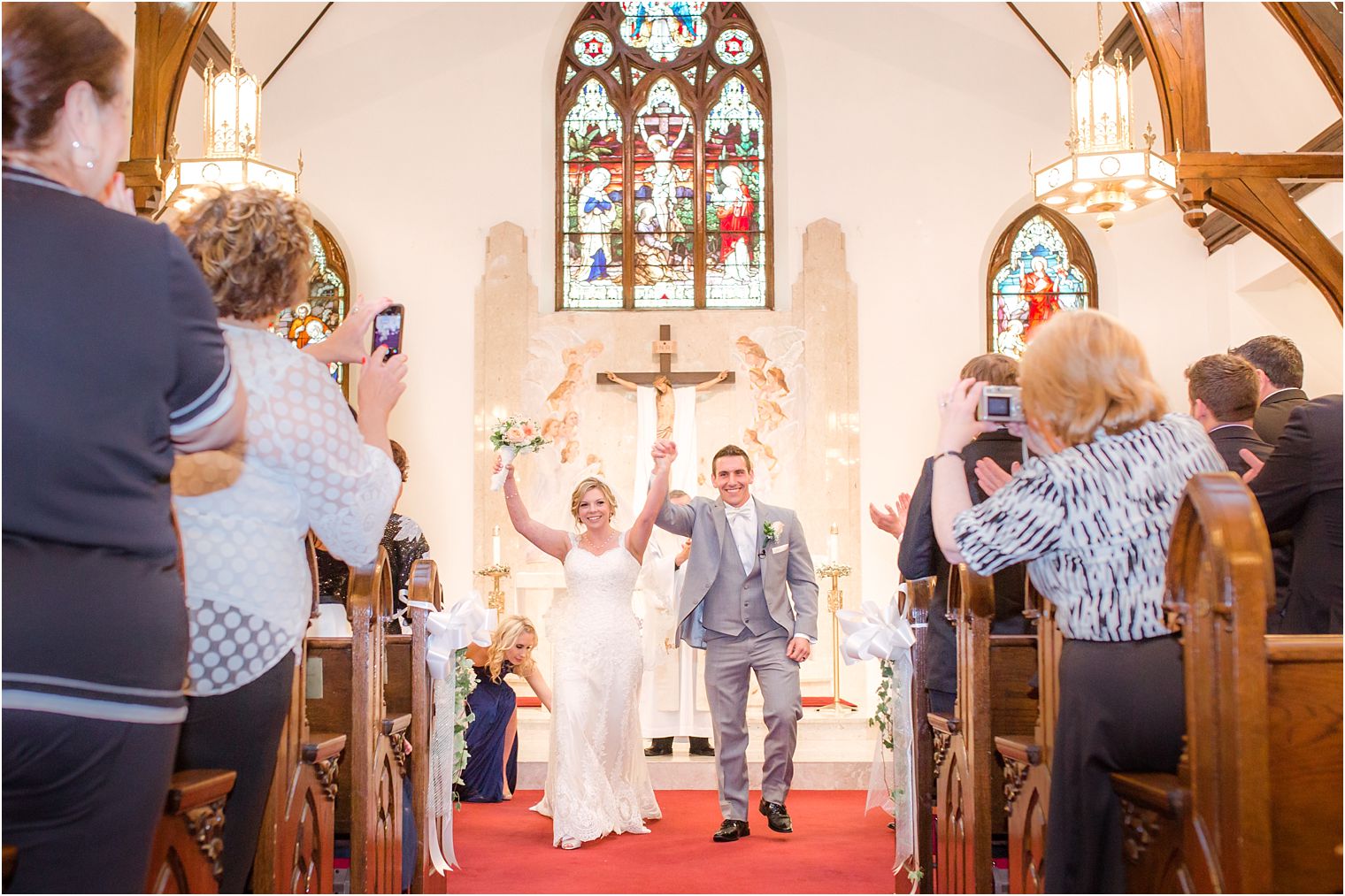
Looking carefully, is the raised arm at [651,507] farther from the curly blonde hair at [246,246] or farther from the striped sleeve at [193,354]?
the striped sleeve at [193,354]

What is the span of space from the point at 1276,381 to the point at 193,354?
4.20m

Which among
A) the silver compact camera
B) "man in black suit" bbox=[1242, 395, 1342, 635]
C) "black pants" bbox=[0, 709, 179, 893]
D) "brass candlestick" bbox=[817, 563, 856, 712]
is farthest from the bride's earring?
"brass candlestick" bbox=[817, 563, 856, 712]

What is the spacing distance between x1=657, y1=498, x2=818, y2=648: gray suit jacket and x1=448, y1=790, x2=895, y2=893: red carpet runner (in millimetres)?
975

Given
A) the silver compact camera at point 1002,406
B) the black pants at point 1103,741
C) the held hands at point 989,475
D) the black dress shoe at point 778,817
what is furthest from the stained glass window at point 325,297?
the black pants at point 1103,741

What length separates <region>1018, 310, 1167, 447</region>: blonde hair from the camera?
2457 mm

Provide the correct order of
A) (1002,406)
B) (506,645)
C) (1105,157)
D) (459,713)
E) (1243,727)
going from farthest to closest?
(506,645) → (1105,157) → (459,713) → (1002,406) → (1243,727)

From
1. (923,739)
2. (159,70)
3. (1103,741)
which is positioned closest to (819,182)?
(159,70)

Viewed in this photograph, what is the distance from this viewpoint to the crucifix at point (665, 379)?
1087 cm

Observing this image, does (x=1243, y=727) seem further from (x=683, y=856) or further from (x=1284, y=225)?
(x=1284, y=225)

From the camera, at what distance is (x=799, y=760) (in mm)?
7777

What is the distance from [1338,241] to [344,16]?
814 centimetres

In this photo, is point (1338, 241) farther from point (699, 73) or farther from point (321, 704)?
point (321, 704)

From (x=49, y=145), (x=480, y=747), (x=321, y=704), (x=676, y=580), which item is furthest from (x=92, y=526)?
(x=676, y=580)

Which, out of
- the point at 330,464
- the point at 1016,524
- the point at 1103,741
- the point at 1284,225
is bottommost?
the point at 1103,741
